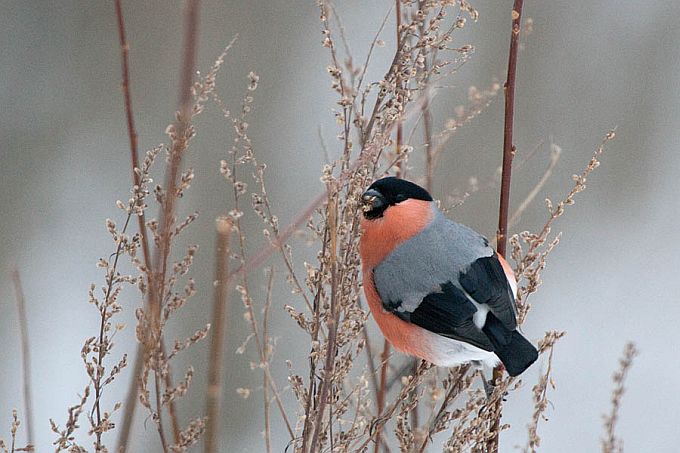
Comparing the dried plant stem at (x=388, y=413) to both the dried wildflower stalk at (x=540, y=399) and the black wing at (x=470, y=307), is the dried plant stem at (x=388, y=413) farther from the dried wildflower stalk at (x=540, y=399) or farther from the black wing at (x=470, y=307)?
the black wing at (x=470, y=307)

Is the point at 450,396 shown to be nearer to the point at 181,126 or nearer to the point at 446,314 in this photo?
the point at 446,314

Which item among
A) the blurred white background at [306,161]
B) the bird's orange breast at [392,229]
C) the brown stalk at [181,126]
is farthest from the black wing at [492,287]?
the blurred white background at [306,161]

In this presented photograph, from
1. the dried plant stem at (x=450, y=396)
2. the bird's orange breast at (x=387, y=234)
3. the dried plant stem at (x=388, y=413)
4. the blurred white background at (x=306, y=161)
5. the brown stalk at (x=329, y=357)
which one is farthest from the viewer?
the blurred white background at (x=306, y=161)

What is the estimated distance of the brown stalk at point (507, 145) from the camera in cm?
108

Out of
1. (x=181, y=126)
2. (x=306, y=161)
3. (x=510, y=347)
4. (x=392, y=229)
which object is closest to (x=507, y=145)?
(x=510, y=347)

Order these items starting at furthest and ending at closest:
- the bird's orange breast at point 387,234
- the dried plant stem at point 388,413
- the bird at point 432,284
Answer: the bird's orange breast at point 387,234
the bird at point 432,284
the dried plant stem at point 388,413

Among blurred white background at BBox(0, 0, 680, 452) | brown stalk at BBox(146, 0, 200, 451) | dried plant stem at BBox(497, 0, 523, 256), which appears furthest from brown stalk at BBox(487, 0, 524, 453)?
blurred white background at BBox(0, 0, 680, 452)

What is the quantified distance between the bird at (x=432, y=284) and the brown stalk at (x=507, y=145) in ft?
0.52

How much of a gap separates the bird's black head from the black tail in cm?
25

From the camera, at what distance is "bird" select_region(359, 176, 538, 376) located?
54.4 inches

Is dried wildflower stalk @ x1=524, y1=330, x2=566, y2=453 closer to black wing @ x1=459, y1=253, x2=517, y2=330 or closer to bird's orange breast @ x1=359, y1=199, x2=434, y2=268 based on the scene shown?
black wing @ x1=459, y1=253, x2=517, y2=330

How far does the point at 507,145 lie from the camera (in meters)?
1.16

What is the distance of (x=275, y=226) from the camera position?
970mm

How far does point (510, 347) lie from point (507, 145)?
34 cm
